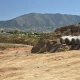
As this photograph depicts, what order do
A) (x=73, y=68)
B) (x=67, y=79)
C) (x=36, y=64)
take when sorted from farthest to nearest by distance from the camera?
(x=36, y=64) → (x=73, y=68) → (x=67, y=79)

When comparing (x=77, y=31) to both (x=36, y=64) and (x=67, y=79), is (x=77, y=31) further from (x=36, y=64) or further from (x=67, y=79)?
(x=67, y=79)

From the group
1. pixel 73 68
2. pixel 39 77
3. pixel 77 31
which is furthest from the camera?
pixel 77 31

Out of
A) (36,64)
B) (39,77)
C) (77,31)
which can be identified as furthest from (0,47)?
(39,77)

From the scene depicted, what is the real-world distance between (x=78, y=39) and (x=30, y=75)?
1221 centimetres

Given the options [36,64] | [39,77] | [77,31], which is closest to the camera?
[39,77]

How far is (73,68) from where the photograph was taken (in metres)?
13.0

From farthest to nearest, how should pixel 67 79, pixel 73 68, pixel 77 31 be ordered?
pixel 77 31
pixel 73 68
pixel 67 79

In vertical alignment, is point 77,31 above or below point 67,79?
above

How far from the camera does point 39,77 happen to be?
465 inches

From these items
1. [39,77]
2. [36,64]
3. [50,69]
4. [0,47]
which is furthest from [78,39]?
[0,47]

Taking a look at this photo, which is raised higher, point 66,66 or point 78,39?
point 78,39

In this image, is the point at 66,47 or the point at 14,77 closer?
the point at 14,77

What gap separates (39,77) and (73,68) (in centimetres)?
234

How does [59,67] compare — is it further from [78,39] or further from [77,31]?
[77,31]
